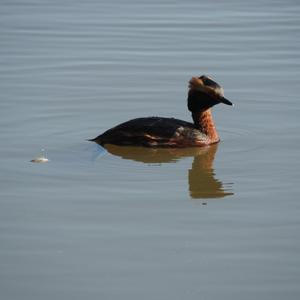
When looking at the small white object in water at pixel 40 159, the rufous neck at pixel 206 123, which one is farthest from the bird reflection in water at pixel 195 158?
the small white object in water at pixel 40 159

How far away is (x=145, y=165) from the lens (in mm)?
10641

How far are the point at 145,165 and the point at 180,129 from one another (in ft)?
2.82

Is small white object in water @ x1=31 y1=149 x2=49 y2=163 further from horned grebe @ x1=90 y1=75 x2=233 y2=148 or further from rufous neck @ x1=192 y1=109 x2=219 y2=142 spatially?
rufous neck @ x1=192 y1=109 x2=219 y2=142

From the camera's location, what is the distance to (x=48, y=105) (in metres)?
12.8

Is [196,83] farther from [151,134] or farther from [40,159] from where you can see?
[40,159]

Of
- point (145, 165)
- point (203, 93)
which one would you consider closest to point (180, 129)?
point (203, 93)

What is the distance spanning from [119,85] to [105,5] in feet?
22.1

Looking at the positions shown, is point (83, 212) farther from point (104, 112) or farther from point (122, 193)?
point (104, 112)

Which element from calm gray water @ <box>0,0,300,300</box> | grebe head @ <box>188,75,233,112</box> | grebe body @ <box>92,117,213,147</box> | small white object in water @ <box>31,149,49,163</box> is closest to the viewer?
calm gray water @ <box>0,0,300,300</box>

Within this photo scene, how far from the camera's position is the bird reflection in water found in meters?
9.81

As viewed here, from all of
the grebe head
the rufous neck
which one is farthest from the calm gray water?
the grebe head

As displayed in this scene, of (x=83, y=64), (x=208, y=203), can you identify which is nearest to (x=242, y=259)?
(x=208, y=203)

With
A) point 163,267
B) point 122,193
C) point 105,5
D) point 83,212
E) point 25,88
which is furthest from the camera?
→ point 105,5

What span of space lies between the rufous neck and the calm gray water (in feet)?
0.56
